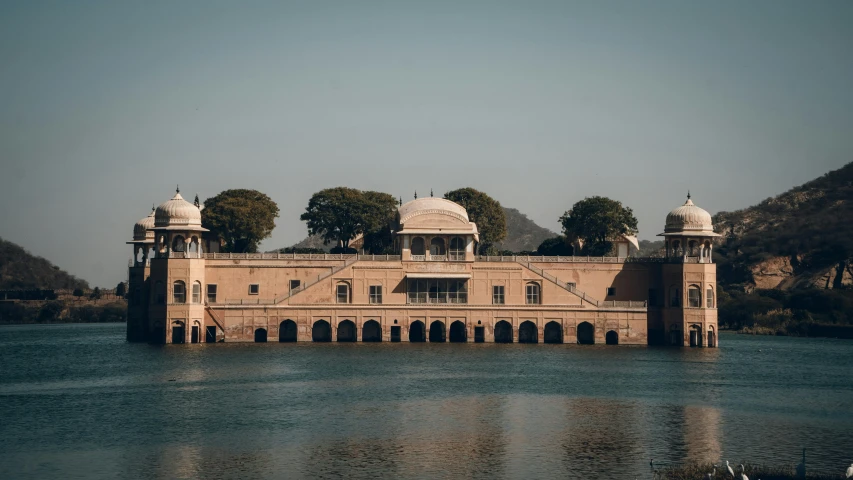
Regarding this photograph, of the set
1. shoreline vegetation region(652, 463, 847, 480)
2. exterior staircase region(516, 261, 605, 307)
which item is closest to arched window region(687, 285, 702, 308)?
exterior staircase region(516, 261, 605, 307)

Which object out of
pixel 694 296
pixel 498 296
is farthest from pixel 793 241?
pixel 498 296

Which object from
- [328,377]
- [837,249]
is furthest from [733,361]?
[837,249]

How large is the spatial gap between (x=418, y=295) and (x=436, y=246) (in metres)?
5.17

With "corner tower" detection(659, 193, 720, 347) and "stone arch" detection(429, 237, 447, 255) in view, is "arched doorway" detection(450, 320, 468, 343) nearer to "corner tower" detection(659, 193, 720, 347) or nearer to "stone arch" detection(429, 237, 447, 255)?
"stone arch" detection(429, 237, 447, 255)

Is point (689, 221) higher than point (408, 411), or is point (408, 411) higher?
point (689, 221)

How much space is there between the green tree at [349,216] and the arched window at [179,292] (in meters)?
23.2

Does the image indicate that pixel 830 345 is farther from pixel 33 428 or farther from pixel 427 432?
pixel 33 428

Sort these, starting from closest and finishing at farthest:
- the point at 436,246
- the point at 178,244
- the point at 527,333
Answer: the point at 178,244, the point at 527,333, the point at 436,246

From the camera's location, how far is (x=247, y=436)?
41.3m

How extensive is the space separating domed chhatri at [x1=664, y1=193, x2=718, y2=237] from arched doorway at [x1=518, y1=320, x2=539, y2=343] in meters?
12.7

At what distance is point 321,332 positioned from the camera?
81.3 m

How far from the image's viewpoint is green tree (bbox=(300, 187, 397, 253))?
322 ft

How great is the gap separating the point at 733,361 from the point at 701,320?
27.5ft

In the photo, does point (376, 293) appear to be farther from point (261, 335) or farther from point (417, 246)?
point (261, 335)
